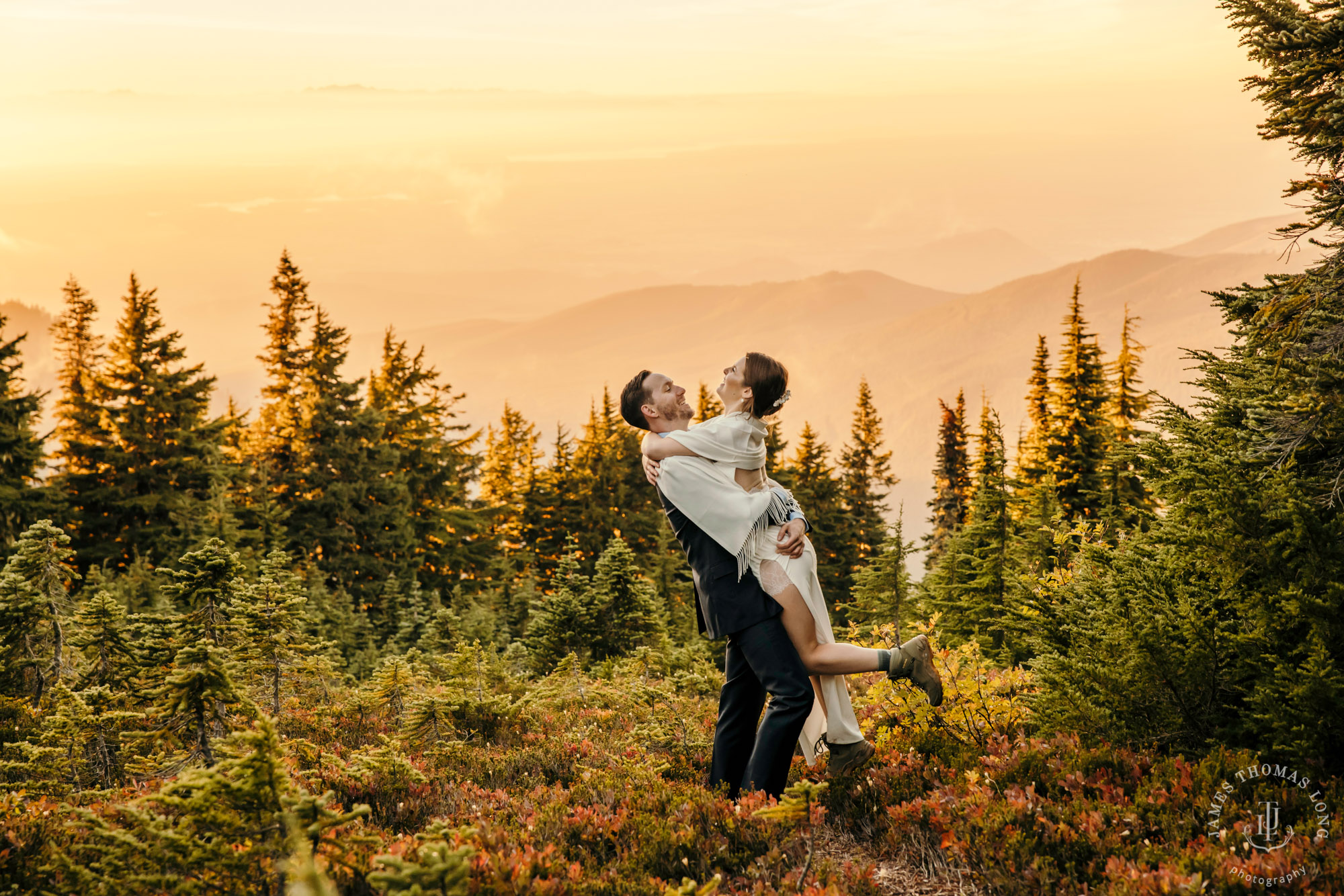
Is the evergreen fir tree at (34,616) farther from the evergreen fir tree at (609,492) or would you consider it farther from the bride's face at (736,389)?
the evergreen fir tree at (609,492)

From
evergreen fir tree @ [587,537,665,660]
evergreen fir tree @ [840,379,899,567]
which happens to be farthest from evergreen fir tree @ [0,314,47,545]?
evergreen fir tree @ [840,379,899,567]

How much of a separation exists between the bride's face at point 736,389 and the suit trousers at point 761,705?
4.48 ft

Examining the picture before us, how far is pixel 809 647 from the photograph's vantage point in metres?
5.19

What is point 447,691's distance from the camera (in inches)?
340

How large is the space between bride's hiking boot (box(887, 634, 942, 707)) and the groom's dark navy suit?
627 millimetres

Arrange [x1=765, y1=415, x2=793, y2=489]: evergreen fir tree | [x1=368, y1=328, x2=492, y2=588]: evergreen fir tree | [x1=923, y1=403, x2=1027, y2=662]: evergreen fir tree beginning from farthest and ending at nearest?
1. [x1=765, y1=415, x2=793, y2=489]: evergreen fir tree
2. [x1=368, y1=328, x2=492, y2=588]: evergreen fir tree
3. [x1=923, y1=403, x2=1027, y2=662]: evergreen fir tree

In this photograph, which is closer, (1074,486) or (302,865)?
(302,865)

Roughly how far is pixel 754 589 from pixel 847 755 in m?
1.38

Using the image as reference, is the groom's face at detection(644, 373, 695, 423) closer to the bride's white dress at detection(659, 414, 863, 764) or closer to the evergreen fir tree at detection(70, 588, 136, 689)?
the bride's white dress at detection(659, 414, 863, 764)

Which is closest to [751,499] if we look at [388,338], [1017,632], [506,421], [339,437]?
[1017,632]

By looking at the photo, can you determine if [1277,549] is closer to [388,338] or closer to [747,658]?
Result: [747,658]

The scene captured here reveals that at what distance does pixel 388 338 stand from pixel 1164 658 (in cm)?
4909

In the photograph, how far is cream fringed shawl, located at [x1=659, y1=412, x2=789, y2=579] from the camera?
16.9 ft

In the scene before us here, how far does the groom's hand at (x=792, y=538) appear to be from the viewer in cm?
517
